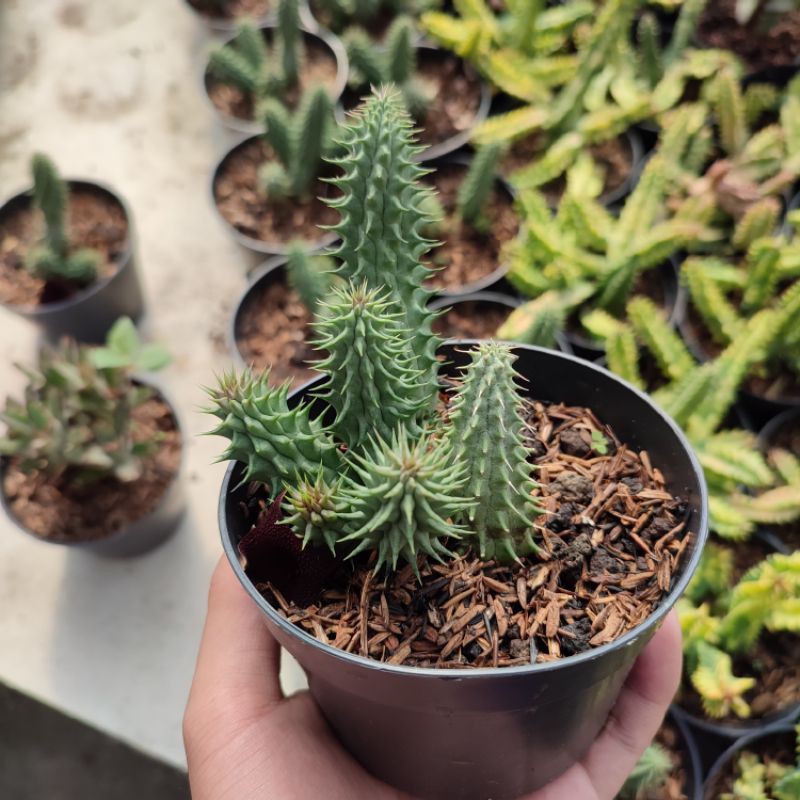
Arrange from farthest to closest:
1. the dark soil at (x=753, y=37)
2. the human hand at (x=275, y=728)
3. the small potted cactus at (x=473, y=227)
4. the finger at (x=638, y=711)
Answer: the dark soil at (x=753, y=37) → the small potted cactus at (x=473, y=227) → the finger at (x=638, y=711) → the human hand at (x=275, y=728)

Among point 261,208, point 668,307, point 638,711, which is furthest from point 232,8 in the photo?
point 638,711

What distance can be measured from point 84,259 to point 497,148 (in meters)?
1.12

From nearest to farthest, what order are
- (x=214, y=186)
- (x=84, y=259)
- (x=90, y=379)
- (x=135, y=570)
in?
(x=90, y=379) → (x=135, y=570) → (x=84, y=259) → (x=214, y=186)

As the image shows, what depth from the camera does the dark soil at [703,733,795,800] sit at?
1657mm

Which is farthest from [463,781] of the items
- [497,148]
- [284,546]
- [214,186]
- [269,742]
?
[214,186]

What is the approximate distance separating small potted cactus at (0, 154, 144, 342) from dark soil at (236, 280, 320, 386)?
1.19ft

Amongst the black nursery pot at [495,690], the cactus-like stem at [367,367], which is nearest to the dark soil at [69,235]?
the black nursery pot at [495,690]

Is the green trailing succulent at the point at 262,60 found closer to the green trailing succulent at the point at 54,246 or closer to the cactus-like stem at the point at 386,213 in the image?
the green trailing succulent at the point at 54,246

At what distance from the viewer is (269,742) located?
1213mm

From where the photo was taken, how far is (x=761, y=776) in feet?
5.38

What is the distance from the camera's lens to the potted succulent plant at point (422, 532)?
92cm

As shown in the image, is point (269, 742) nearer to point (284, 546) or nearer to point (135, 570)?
point (284, 546)

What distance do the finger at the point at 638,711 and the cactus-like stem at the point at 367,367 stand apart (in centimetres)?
63

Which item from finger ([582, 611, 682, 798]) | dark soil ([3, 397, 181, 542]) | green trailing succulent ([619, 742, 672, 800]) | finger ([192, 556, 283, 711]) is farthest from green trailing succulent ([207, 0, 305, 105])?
green trailing succulent ([619, 742, 672, 800])
